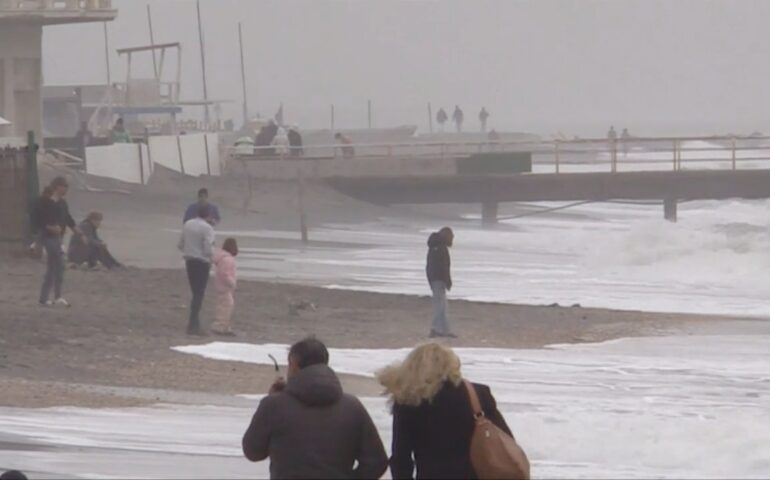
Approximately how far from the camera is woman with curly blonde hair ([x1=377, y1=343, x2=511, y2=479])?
6.74 metres

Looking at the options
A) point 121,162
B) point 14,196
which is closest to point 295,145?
point 121,162

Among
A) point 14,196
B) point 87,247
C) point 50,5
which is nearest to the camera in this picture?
point 87,247

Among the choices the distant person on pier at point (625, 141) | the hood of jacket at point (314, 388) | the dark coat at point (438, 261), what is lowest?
the distant person on pier at point (625, 141)

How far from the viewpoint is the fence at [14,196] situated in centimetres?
2581

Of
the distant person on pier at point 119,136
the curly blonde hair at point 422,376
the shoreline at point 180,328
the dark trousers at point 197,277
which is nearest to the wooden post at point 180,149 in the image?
the distant person on pier at point 119,136

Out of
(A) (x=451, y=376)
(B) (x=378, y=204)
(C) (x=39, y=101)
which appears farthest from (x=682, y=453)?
(B) (x=378, y=204)

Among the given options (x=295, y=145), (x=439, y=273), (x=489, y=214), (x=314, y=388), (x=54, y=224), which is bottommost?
(x=489, y=214)

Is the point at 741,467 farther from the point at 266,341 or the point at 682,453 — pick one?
the point at 266,341

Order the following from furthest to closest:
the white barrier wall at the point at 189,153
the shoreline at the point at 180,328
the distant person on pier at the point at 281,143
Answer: the distant person on pier at the point at 281,143, the white barrier wall at the point at 189,153, the shoreline at the point at 180,328

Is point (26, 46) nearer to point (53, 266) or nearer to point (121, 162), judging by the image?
point (121, 162)

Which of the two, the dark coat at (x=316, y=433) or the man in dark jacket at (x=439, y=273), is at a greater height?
the dark coat at (x=316, y=433)

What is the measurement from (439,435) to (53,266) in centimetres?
1385

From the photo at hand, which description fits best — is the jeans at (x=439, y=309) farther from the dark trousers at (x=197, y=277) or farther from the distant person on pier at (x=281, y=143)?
the distant person on pier at (x=281, y=143)

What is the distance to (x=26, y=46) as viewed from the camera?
42.5 m
